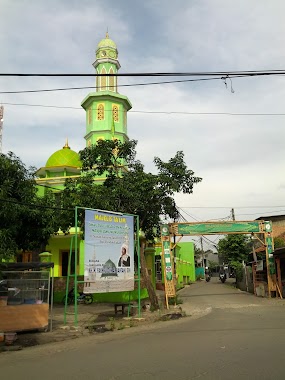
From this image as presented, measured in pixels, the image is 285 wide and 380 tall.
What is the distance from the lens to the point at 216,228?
23.2m

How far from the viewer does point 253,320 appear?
43.4 feet

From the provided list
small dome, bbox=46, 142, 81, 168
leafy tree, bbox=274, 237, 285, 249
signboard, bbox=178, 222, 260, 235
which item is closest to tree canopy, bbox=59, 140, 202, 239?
signboard, bbox=178, 222, 260, 235

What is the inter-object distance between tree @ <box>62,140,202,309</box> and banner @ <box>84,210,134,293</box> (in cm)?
246

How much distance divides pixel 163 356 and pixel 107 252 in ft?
20.0

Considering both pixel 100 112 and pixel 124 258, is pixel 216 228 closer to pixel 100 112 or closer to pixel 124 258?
pixel 124 258

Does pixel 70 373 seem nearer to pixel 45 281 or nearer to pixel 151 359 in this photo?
pixel 151 359

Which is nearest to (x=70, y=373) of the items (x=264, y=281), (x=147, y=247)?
(x=147, y=247)

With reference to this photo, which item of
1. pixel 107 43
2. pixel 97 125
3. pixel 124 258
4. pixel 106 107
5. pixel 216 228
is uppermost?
pixel 107 43

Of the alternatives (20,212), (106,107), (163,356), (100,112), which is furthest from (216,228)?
(163,356)

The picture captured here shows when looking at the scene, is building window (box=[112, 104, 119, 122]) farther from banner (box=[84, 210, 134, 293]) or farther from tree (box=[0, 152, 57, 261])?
banner (box=[84, 210, 134, 293])

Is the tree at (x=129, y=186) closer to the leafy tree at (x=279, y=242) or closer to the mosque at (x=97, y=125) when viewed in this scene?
the mosque at (x=97, y=125)

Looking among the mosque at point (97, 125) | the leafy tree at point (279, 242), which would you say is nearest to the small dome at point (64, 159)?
the mosque at point (97, 125)

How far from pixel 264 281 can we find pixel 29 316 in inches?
723

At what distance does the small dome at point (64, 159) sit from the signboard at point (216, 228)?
1088 cm
